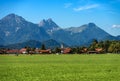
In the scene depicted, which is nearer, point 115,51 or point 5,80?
point 5,80

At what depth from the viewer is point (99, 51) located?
654ft

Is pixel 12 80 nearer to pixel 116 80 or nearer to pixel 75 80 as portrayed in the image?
pixel 75 80

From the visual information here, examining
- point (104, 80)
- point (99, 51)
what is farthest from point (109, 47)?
point (104, 80)

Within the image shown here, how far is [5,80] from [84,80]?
552 cm

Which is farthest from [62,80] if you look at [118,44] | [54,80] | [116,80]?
[118,44]

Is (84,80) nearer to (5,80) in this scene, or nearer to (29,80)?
(29,80)

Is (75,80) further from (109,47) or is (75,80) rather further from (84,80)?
(109,47)

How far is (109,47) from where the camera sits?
197 metres

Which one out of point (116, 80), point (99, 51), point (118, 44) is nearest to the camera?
point (116, 80)

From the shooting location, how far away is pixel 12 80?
22438 mm

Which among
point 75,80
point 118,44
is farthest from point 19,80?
point 118,44

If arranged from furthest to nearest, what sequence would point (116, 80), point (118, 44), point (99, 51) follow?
point (99, 51) → point (118, 44) → point (116, 80)

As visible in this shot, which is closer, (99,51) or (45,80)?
(45,80)

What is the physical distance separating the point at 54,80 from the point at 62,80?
56 cm
